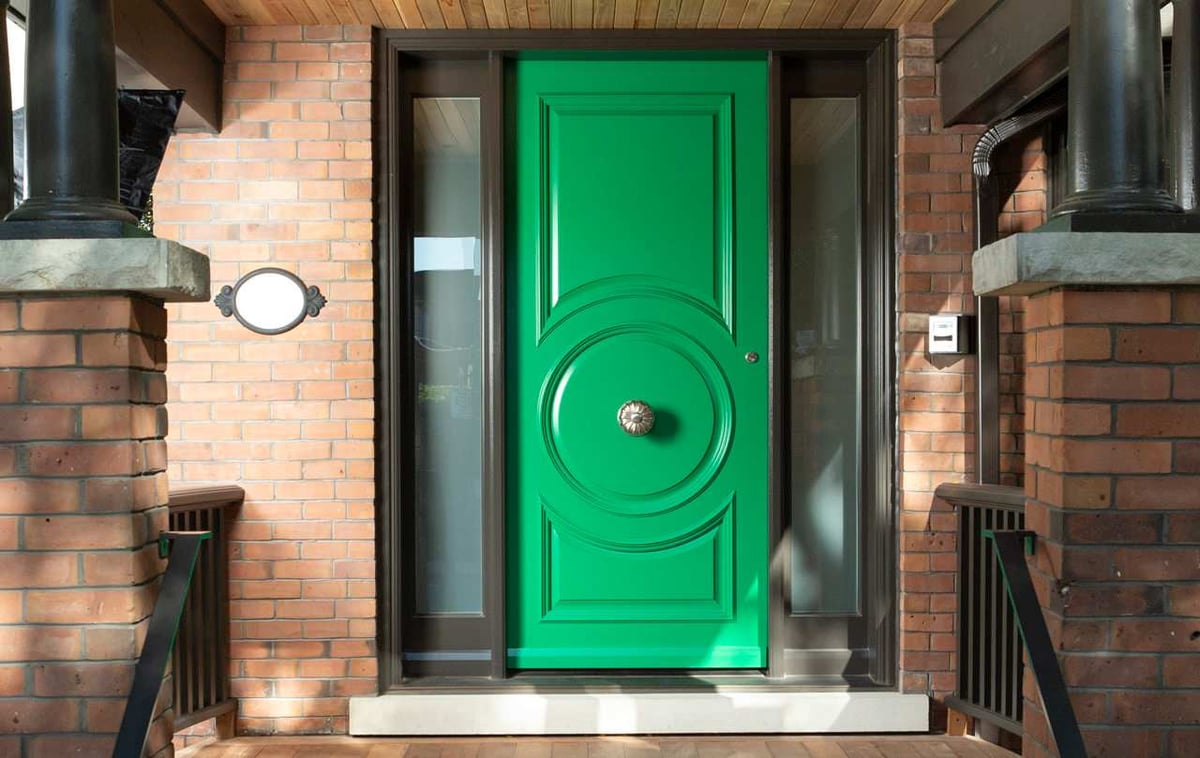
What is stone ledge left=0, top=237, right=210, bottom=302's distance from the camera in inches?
71.9

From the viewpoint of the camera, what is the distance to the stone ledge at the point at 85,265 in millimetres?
1827

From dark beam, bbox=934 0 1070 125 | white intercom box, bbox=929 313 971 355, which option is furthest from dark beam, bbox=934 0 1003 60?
white intercom box, bbox=929 313 971 355

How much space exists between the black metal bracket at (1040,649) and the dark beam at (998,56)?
1.49 metres

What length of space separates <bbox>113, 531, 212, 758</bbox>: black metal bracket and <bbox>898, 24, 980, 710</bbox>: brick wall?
230 centimetres

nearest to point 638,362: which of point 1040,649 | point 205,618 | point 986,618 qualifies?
point 986,618

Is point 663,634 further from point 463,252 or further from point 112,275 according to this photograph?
point 112,275

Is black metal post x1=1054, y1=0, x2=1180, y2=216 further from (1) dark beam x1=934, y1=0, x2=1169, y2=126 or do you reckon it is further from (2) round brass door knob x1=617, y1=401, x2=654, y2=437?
(2) round brass door knob x1=617, y1=401, x2=654, y2=437

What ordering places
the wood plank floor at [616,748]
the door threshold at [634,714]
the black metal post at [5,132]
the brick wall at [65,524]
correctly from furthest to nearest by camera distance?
the door threshold at [634,714] < the wood plank floor at [616,748] < the black metal post at [5,132] < the brick wall at [65,524]

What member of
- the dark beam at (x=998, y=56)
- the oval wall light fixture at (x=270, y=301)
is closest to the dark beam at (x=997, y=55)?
the dark beam at (x=998, y=56)

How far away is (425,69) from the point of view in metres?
3.45

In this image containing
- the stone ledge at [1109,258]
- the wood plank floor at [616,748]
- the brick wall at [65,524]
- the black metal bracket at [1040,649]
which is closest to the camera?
the black metal bracket at [1040,649]

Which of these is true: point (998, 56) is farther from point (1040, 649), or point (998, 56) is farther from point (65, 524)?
A: point (65, 524)

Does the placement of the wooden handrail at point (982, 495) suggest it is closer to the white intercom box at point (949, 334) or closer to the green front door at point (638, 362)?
the white intercom box at point (949, 334)

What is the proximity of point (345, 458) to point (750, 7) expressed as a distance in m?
1.98
